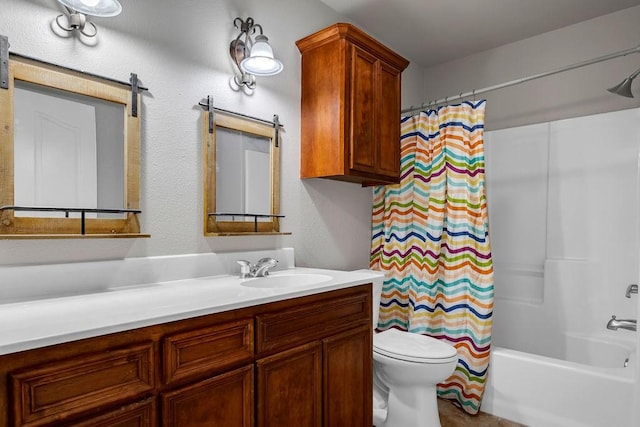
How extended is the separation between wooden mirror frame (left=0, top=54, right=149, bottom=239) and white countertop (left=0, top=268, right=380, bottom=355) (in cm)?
23

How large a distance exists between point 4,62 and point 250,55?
906 millimetres

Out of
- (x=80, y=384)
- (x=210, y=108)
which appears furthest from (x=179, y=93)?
(x=80, y=384)

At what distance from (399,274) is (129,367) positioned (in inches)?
76.3

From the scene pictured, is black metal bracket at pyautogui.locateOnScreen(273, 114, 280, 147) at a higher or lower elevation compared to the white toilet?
higher

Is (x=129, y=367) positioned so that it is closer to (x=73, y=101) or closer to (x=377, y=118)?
(x=73, y=101)

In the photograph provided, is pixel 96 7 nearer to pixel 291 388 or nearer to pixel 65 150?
pixel 65 150

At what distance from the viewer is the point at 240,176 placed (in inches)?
73.9

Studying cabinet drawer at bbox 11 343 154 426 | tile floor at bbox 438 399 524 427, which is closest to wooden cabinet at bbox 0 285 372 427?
cabinet drawer at bbox 11 343 154 426

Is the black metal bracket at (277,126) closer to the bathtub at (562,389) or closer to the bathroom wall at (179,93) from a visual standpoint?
the bathroom wall at (179,93)

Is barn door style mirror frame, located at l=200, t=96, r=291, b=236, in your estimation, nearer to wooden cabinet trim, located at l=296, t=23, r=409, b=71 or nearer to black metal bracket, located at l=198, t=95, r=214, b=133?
black metal bracket, located at l=198, t=95, r=214, b=133

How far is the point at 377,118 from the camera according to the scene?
7.30 ft

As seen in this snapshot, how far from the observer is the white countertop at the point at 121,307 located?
857mm

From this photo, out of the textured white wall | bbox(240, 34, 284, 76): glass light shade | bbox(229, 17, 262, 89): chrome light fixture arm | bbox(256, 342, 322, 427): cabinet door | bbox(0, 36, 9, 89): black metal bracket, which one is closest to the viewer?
bbox(0, 36, 9, 89): black metal bracket

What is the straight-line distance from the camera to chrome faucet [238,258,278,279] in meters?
1.75
